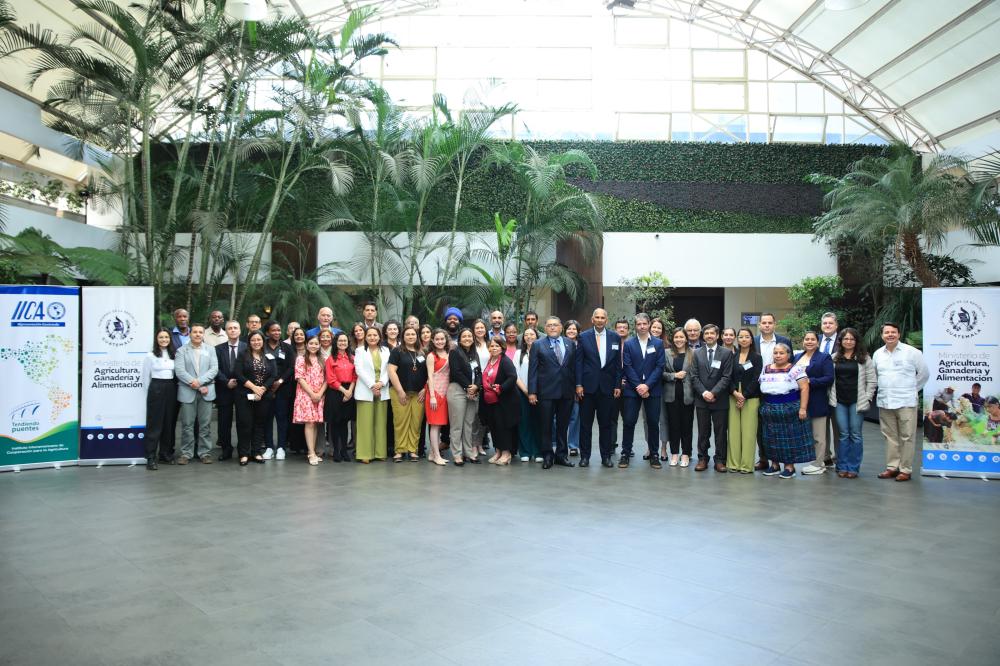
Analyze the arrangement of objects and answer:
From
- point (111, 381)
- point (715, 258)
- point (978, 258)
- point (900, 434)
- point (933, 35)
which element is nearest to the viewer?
point (900, 434)

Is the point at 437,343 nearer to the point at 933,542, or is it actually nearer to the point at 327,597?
the point at 327,597

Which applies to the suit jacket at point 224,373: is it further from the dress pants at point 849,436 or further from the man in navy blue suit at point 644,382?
the dress pants at point 849,436

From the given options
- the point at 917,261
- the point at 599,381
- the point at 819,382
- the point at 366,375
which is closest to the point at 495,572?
the point at 599,381

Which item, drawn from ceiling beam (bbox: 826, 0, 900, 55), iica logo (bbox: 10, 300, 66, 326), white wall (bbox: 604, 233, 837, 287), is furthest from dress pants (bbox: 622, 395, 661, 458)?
ceiling beam (bbox: 826, 0, 900, 55)

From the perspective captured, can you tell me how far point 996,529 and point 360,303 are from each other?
1231cm

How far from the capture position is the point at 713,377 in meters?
7.52

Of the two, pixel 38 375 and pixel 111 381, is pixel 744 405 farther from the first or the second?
pixel 38 375

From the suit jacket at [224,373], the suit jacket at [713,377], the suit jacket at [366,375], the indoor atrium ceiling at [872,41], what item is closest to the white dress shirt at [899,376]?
the suit jacket at [713,377]

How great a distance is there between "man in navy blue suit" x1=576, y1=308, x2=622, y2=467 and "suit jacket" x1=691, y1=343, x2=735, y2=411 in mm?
797

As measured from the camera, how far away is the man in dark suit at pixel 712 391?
24.5 ft

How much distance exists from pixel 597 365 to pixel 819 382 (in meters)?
2.17

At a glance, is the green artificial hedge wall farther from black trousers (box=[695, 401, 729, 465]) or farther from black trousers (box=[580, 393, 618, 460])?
black trousers (box=[695, 401, 729, 465])

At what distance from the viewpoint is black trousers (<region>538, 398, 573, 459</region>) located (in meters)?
7.84

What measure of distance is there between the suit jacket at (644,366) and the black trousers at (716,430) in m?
0.52
